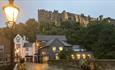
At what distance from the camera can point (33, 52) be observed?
325 feet

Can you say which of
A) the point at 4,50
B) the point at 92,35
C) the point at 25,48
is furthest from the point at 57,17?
the point at 4,50

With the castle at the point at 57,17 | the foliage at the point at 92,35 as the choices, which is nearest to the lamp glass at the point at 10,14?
the foliage at the point at 92,35

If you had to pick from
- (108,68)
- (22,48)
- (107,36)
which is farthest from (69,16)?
(108,68)

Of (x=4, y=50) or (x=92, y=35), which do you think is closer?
(x=4, y=50)

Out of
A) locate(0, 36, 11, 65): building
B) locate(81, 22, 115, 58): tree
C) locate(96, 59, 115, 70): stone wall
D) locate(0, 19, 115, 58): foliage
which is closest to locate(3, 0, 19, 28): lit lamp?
locate(96, 59, 115, 70): stone wall

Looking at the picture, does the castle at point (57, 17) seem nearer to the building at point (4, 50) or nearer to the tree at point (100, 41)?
the tree at point (100, 41)

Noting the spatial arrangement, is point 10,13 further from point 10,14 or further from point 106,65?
point 106,65

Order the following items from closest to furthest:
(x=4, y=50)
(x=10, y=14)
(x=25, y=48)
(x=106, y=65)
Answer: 1. (x=10, y=14)
2. (x=106, y=65)
3. (x=4, y=50)
4. (x=25, y=48)

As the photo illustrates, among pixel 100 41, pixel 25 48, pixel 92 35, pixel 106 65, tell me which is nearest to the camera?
pixel 106 65

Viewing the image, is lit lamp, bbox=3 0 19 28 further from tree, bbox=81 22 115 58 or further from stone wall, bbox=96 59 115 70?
tree, bbox=81 22 115 58

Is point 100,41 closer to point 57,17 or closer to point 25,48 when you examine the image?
point 25,48

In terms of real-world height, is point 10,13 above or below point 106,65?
above

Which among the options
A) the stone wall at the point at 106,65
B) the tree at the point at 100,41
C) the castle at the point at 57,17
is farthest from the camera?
the castle at the point at 57,17

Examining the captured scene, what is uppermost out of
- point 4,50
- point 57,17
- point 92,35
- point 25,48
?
point 57,17
